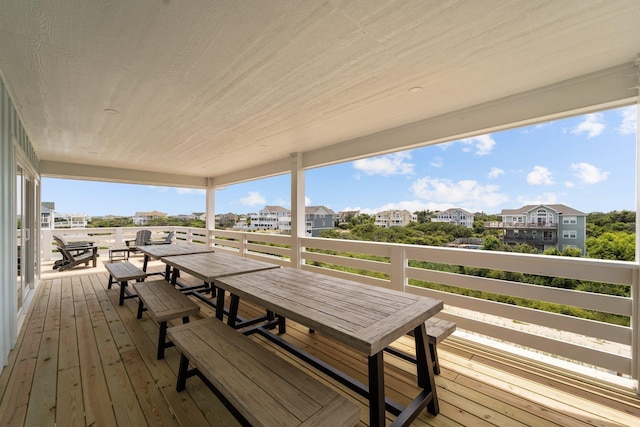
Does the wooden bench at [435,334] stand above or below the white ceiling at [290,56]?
below

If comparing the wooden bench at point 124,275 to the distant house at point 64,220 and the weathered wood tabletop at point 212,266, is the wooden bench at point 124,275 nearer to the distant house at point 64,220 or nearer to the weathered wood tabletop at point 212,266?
the weathered wood tabletop at point 212,266

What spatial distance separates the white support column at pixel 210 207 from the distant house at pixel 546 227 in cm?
722

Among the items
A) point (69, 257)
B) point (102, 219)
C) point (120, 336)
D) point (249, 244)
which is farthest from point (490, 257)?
point (102, 219)

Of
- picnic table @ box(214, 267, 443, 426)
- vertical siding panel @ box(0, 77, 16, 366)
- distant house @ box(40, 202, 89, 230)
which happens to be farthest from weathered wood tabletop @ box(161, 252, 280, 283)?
distant house @ box(40, 202, 89, 230)

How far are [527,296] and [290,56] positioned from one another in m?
2.92

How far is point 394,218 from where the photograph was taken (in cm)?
560

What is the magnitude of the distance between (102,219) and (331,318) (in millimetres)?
10163

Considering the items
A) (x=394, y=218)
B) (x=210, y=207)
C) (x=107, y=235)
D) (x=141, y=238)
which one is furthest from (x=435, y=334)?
(x=107, y=235)

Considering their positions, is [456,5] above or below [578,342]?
above

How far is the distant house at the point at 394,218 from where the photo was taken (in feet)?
17.3

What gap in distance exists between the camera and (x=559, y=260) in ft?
7.45

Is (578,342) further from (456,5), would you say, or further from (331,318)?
(456,5)

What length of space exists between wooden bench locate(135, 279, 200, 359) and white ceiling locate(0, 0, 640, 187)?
201cm

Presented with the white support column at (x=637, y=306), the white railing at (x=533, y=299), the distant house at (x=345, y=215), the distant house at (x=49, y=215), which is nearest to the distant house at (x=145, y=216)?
the distant house at (x=49, y=215)
